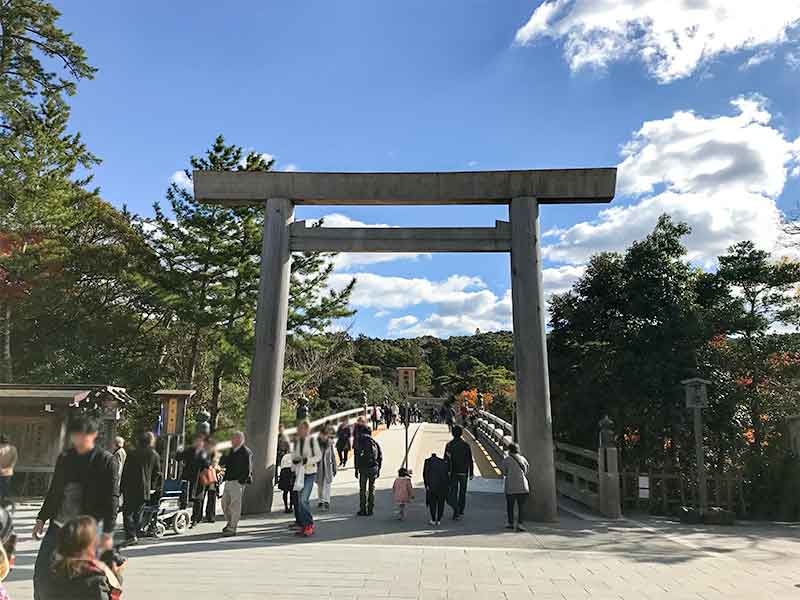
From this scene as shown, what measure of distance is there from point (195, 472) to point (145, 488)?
3.86ft

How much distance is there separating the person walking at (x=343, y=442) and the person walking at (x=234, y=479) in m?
7.59

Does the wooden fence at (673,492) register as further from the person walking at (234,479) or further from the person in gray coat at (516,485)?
the person walking at (234,479)

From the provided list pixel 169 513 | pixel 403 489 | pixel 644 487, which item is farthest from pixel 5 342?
pixel 644 487

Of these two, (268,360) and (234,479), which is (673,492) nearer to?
(268,360)

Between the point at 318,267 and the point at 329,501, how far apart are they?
10.4 meters

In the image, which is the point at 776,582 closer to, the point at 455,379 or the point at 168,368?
the point at 168,368

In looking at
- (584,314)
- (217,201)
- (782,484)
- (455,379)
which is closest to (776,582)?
(782,484)

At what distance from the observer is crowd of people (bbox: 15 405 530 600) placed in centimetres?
273

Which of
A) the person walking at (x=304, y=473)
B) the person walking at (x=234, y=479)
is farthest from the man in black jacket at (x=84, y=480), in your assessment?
the person walking at (x=304, y=473)

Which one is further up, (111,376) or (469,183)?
(469,183)

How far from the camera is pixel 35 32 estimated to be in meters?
18.4

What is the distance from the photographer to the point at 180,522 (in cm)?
809

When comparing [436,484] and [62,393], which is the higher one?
[62,393]

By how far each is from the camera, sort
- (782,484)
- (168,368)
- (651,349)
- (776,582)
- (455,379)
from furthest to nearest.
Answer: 1. (455,379)
2. (168,368)
3. (651,349)
4. (782,484)
5. (776,582)
